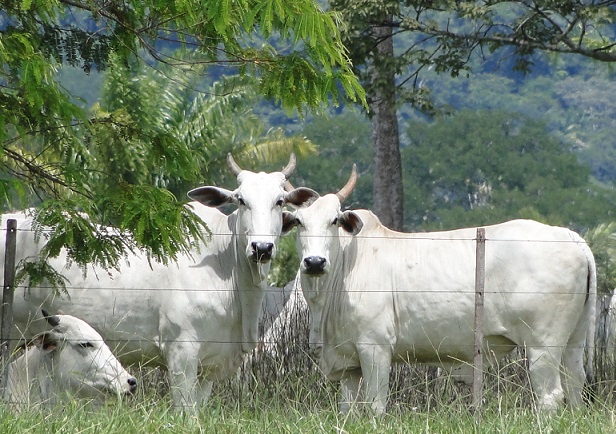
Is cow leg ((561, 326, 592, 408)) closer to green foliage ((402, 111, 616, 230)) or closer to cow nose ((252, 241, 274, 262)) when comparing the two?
cow nose ((252, 241, 274, 262))

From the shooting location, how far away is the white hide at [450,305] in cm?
835

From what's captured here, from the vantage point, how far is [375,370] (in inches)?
328

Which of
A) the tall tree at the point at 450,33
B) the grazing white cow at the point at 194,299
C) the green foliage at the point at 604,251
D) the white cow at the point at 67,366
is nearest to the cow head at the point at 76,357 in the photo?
the white cow at the point at 67,366

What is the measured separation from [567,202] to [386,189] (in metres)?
50.3

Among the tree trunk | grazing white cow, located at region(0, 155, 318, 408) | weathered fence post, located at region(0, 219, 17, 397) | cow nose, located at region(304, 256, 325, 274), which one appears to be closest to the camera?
weathered fence post, located at region(0, 219, 17, 397)

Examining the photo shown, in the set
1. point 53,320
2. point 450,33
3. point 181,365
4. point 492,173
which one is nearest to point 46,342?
point 53,320

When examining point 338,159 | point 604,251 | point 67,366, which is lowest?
point 604,251

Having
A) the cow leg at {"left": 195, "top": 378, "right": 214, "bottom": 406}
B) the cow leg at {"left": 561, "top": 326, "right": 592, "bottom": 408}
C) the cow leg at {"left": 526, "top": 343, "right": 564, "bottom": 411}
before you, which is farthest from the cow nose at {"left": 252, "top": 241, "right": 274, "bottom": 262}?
the cow leg at {"left": 561, "top": 326, "right": 592, "bottom": 408}

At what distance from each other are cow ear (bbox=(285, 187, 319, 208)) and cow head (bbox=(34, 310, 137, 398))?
1.66 m

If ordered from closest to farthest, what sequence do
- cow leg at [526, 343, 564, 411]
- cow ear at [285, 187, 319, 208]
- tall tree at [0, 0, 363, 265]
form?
1. tall tree at [0, 0, 363, 265]
2. cow leg at [526, 343, 564, 411]
3. cow ear at [285, 187, 319, 208]

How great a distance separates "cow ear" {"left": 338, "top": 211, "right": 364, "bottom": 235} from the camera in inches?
340

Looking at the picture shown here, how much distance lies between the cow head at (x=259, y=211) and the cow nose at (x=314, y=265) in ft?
0.89

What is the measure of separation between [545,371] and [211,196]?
2.62 meters

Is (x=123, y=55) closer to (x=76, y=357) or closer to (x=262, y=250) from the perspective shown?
(x=262, y=250)
